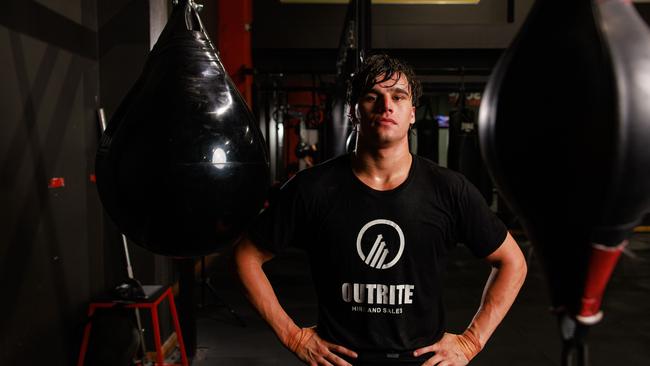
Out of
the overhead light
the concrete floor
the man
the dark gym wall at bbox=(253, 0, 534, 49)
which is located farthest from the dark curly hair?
the overhead light

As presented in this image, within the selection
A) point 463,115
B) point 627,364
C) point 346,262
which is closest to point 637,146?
point 346,262

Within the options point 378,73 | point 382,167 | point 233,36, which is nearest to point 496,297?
point 382,167

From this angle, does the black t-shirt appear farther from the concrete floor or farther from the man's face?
the concrete floor

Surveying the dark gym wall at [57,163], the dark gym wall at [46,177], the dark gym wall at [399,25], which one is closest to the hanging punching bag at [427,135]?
the dark gym wall at [399,25]

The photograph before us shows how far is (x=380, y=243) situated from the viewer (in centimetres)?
148

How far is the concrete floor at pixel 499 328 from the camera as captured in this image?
3.54m

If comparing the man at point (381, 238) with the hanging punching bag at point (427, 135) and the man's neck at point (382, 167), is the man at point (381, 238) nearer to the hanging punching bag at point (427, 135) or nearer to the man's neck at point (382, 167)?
the man's neck at point (382, 167)

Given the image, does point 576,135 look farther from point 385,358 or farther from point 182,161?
point 385,358

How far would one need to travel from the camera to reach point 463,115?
6.29m

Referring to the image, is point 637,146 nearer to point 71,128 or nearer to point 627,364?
point 71,128

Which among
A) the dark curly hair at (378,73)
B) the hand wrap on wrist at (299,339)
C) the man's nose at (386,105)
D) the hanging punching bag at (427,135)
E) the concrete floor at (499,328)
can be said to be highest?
the hanging punching bag at (427,135)

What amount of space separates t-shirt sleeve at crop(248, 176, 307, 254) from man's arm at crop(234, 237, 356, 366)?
43 millimetres

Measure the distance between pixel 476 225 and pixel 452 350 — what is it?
0.36 meters

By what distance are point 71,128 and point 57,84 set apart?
25cm
